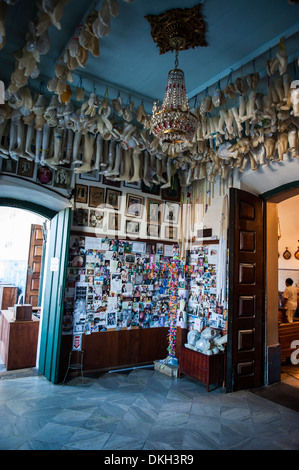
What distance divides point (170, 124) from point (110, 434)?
2992 millimetres

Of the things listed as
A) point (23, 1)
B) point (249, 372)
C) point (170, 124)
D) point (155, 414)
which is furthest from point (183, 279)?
point (23, 1)

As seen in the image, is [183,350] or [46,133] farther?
[183,350]

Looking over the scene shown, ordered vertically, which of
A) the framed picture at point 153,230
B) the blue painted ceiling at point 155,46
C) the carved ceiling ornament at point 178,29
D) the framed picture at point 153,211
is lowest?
the framed picture at point 153,230

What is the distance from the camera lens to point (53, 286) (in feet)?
15.6

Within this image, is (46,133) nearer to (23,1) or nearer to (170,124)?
(23,1)

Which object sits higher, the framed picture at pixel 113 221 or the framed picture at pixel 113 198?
the framed picture at pixel 113 198

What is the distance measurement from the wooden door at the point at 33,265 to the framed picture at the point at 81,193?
4119mm

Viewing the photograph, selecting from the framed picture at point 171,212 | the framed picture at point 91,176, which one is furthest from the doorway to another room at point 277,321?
the framed picture at point 91,176

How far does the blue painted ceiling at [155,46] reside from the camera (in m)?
2.58

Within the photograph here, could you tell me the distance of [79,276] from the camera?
15.9ft

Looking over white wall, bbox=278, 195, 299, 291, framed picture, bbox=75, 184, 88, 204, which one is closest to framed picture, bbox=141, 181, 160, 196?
framed picture, bbox=75, 184, 88, 204

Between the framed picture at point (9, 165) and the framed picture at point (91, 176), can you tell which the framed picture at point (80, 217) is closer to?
the framed picture at point (91, 176)

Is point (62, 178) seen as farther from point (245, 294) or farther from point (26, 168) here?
point (245, 294)

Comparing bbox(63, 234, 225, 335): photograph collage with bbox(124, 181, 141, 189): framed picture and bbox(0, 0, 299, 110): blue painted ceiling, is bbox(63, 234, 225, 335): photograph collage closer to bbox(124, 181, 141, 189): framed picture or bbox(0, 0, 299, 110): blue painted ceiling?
bbox(124, 181, 141, 189): framed picture
